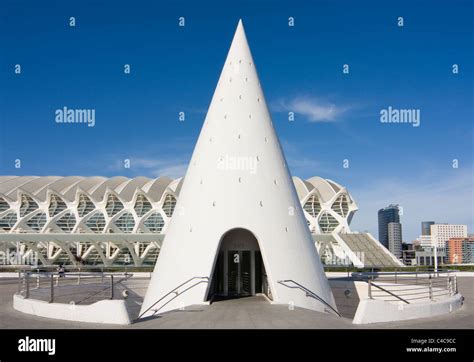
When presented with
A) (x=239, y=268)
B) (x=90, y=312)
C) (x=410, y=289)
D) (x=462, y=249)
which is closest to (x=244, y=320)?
(x=90, y=312)

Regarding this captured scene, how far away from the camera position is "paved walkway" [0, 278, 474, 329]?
30.9ft

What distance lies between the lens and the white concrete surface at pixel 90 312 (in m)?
9.58

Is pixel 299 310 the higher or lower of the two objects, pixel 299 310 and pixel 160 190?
the lower

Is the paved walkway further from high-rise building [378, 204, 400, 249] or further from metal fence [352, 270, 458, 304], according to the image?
high-rise building [378, 204, 400, 249]

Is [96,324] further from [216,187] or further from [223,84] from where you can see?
[223,84]

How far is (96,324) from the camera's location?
31.6 feet

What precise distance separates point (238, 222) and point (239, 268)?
2.56 m

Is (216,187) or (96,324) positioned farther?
(216,187)

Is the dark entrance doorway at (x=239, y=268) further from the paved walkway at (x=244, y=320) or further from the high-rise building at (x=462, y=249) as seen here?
the high-rise building at (x=462, y=249)

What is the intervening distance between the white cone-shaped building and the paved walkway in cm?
91
